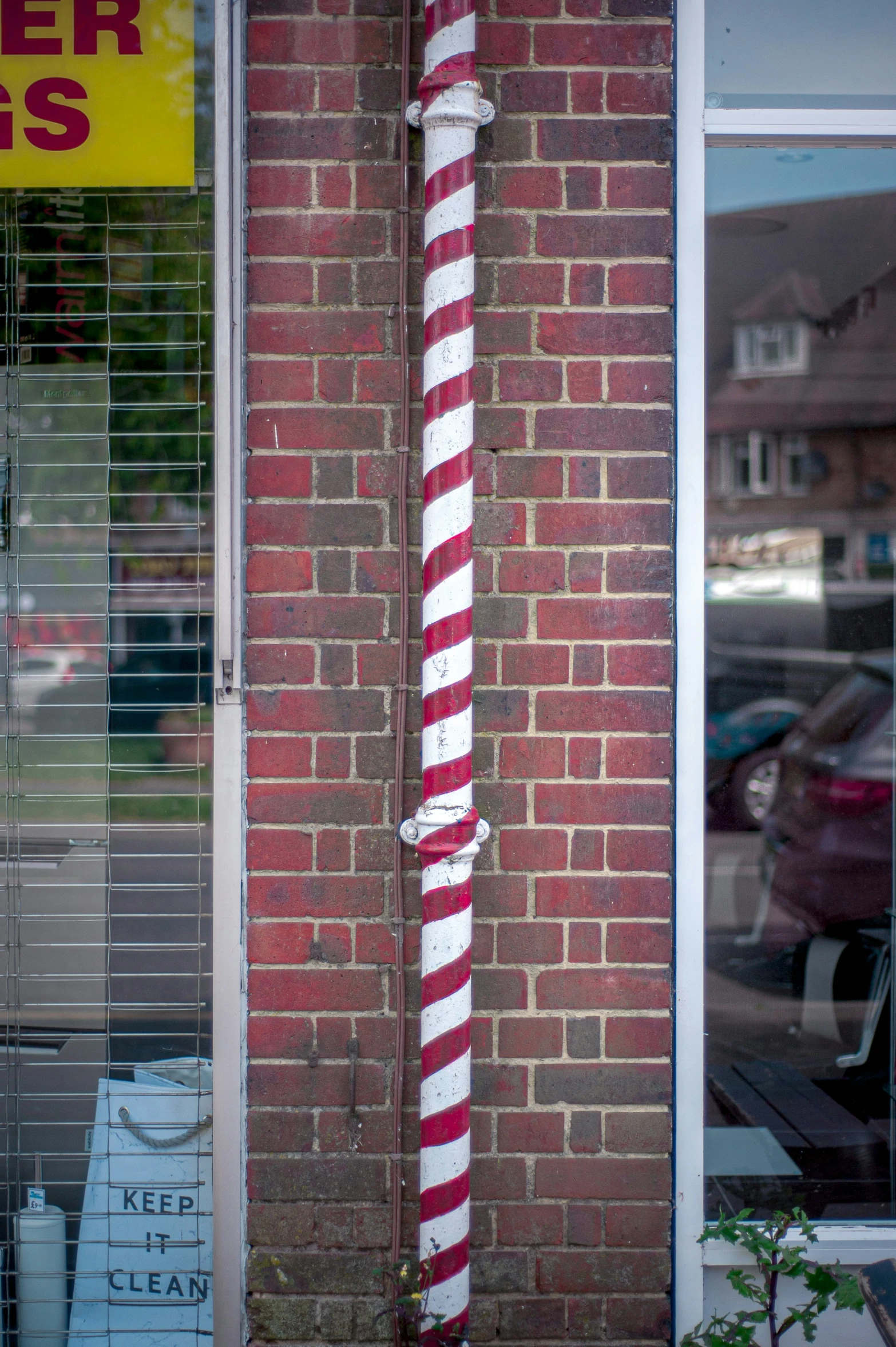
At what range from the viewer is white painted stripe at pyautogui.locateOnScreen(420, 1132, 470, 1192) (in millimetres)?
2016

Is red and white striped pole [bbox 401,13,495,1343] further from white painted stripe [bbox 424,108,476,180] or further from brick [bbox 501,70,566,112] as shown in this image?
brick [bbox 501,70,566,112]

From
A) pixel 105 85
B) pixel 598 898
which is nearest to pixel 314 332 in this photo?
pixel 105 85

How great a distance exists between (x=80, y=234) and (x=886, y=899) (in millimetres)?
3438

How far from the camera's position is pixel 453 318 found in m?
1.97

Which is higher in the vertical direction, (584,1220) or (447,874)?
(447,874)

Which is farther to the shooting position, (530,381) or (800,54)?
(800,54)

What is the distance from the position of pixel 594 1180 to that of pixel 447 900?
2.47ft

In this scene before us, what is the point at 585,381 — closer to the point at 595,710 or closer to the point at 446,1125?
the point at 595,710

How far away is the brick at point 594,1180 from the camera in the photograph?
7.17 ft

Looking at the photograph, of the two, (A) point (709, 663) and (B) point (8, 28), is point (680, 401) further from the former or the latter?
(B) point (8, 28)

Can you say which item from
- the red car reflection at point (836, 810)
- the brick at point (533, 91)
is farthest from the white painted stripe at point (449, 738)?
the red car reflection at point (836, 810)

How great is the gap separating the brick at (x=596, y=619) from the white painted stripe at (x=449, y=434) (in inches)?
14.3

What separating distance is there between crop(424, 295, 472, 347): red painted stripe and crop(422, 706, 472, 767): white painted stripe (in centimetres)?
74

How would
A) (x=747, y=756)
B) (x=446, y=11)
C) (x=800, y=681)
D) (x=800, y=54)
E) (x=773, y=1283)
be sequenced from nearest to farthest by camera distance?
(x=446, y=11) < (x=773, y=1283) < (x=800, y=54) < (x=747, y=756) < (x=800, y=681)
